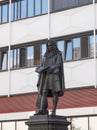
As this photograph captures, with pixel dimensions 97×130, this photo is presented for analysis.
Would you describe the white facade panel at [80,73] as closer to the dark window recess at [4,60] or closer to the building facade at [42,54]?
the building facade at [42,54]

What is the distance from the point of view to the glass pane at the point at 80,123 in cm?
2812

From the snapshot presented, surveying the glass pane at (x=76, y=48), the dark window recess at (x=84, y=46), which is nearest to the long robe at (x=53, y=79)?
the dark window recess at (x=84, y=46)

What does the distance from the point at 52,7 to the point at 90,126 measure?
320 inches

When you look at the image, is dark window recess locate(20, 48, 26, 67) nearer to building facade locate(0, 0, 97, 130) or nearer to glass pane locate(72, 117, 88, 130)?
building facade locate(0, 0, 97, 130)

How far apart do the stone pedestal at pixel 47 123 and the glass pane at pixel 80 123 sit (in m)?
13.7

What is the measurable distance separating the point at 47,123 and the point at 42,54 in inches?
704

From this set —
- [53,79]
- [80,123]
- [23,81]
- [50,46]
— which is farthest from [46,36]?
[53,79]

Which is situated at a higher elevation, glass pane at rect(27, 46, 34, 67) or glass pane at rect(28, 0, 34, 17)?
glass pane at rect(28, 0, 34, 17)

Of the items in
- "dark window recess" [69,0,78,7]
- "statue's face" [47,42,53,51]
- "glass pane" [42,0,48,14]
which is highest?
"glass pane" [42,0,48,14]

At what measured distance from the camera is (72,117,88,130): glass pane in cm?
2812

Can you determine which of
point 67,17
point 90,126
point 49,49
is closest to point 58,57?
point 49,49

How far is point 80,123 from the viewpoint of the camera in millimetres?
28484

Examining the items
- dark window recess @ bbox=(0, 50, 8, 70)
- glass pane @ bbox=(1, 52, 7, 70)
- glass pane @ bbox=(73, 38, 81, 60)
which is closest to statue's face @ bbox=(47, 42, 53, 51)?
glass pane @ bbox=(73, 38, 81, 60)

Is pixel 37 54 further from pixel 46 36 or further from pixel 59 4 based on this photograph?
pixel 59 4
